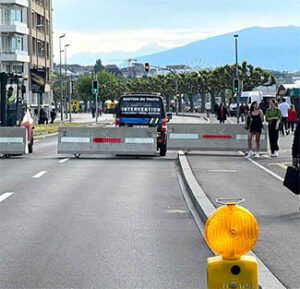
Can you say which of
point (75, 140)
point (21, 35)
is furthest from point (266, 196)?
point (21, 35)

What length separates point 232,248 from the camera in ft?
13.6

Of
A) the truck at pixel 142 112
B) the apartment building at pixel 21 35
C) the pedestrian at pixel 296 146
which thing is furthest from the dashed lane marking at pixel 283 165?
the apartment building at pixel 21 35

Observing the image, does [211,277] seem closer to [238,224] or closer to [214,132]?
[238,224]

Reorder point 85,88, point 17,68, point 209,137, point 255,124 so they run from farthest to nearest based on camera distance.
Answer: point 85,88
point 17,68
point 209,137
point 255,124

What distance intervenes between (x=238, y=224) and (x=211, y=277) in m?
0.31

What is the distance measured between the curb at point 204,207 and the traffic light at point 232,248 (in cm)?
246

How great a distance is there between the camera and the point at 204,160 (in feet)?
77.5

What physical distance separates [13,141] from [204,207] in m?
15.0

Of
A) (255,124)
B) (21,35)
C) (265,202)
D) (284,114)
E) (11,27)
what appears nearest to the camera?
(265,202)

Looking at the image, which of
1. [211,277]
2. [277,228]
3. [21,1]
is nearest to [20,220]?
[277,228]

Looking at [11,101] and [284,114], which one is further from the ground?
[11,101]

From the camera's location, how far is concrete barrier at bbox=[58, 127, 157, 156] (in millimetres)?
25078

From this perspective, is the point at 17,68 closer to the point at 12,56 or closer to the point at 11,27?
the point at 12,56

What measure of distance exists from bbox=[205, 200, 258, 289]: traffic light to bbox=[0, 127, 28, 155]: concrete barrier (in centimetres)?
2157
